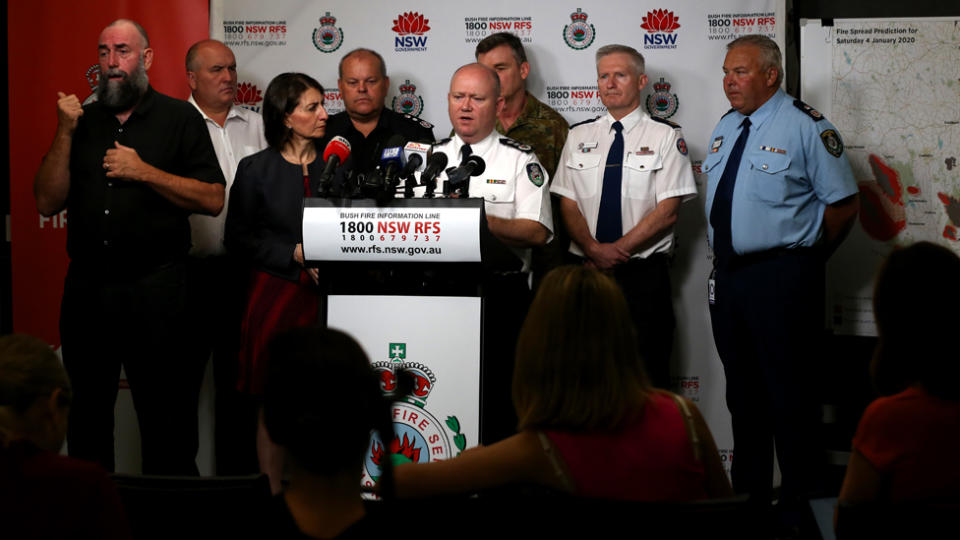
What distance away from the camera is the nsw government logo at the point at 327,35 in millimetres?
4852

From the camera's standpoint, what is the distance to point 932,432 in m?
1.65

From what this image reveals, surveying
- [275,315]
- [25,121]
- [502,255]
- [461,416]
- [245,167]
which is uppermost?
[25,121]

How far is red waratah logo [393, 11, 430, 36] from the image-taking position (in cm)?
482

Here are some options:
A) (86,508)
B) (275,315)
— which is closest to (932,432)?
(86,508)

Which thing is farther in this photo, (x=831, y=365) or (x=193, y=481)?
(x=831, y=365)

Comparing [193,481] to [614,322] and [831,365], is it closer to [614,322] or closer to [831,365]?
[614,322]

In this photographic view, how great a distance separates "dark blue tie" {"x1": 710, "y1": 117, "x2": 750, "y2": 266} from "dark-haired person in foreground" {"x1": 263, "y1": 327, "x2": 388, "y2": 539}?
2.77 meters

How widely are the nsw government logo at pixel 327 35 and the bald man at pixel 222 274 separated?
602 mm

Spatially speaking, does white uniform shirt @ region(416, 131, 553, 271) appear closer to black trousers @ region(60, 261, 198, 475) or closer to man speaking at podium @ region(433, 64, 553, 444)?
man speaking at podium @ region(433, 64, 553, 444)

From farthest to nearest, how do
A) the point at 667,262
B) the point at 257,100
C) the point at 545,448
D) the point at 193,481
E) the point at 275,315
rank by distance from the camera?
the point at 257,100
the point at 667,262
the point at 275,315
the point at 545,448
the point at 193,481

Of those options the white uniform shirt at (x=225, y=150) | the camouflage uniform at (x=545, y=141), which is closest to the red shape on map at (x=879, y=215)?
the camouflage uniform at (x=545, y=141)

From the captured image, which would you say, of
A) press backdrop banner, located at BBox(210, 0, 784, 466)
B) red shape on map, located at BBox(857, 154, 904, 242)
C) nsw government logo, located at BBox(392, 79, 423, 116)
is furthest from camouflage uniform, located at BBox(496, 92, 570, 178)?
red shape on map, located at BBox(857, 154, 904, 242)

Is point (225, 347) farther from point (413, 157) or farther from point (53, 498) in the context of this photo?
point (53, 498)

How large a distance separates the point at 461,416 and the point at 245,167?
1494 millimetres
